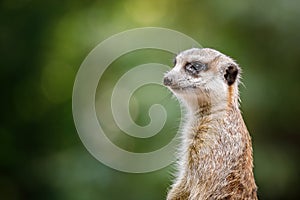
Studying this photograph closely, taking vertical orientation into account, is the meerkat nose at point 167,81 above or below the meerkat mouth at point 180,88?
above

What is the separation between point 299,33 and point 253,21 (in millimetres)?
282

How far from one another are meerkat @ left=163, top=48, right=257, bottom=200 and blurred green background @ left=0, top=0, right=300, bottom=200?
2090 mm

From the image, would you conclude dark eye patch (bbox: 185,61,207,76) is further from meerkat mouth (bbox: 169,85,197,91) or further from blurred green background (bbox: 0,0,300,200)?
blurred green background (bbox: 0,0,300,200)

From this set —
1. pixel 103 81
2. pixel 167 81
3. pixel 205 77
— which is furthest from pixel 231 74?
pixel 103 81

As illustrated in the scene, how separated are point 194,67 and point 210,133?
0.62 ft

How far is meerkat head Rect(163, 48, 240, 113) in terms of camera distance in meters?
2.05

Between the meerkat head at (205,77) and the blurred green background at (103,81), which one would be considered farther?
the blurred green background at (103,81)

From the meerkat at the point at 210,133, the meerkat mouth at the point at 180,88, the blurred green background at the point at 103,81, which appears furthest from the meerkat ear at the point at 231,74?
the blurred green background at the point at 103,81

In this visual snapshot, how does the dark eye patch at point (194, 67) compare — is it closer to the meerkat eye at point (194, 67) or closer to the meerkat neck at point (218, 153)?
the meerkat eye at point (194, 67)

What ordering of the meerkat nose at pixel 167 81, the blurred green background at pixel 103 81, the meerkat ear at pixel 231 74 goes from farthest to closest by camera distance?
the blurred green background at pixel 103 81
the meerkat ear at pixel 231 74
the meerkat nose at pixel 167 81

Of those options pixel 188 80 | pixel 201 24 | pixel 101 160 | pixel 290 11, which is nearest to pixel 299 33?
pixel 290 11

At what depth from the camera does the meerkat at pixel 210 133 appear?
1.99m

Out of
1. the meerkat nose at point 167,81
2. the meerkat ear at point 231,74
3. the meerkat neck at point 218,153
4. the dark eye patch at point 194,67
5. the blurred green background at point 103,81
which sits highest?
the blurred green background at point 103,81

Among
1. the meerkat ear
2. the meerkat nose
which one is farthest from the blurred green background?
the meerkat nose
